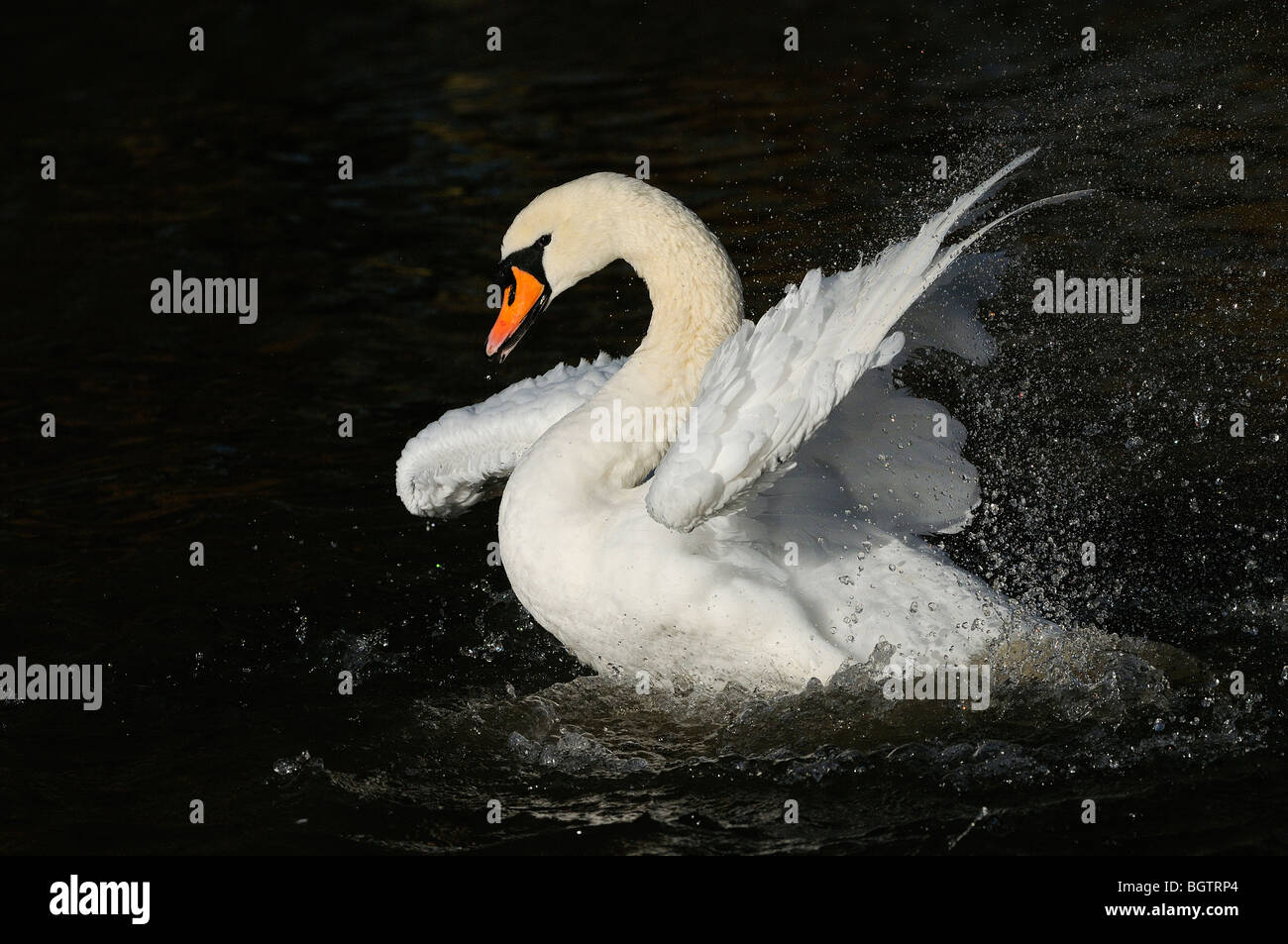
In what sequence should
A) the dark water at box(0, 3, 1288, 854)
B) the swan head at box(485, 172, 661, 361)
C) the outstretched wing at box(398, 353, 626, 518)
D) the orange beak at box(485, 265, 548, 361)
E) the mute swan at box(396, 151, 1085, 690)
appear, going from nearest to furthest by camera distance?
the mute swan at box(396, 151, 1085, 690)
the dark water at box(0, 3, 1288, 854)
the swan head at box(485, 172, 661, 361)
the orange beak at box(485, 265, 548, 361)
the outstretched wing at box(398, 353, 626, 518)

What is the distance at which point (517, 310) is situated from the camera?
6238 mm

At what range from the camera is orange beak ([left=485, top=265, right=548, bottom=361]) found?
20.4 ft

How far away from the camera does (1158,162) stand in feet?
38.2

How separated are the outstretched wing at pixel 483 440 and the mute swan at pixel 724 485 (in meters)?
0.67

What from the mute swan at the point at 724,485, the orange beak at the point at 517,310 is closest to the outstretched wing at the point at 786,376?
the mute swan at the point at 724,485

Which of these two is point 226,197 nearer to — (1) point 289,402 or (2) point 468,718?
(1) point 289,402

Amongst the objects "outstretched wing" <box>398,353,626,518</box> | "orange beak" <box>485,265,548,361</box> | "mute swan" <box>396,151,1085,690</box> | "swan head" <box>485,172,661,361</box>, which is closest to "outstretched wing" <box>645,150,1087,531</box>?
"mute swan" <box>396,151,1085,690</box>

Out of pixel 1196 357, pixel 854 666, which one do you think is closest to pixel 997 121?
pixel 1196 357

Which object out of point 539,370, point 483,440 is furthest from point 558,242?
point 539,370

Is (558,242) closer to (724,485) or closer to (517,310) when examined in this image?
(517,310)

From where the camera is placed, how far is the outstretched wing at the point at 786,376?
5.02m

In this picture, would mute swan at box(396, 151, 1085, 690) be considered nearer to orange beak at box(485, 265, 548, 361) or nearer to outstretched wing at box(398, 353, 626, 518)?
orange beak at box(485, 265, 548, 361)

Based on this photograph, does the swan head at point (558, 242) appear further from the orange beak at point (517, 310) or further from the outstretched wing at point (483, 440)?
the outstretched wing at point (483, 440)

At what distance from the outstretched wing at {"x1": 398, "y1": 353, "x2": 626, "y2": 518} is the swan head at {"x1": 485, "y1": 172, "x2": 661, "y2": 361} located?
2.23ft
